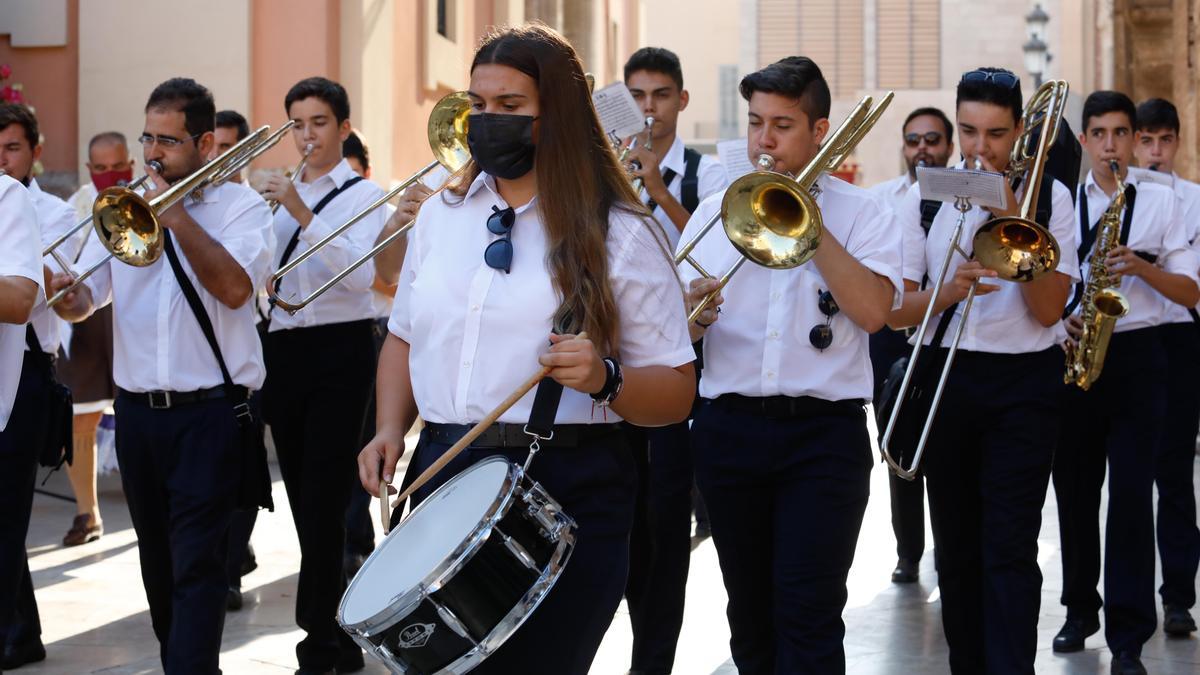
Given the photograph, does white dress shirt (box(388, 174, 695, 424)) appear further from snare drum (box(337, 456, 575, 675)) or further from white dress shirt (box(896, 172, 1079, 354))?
white dress shirt (box(896, 172, 1079, 354))

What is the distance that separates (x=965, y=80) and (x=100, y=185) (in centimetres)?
562

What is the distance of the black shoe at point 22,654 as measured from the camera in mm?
6035

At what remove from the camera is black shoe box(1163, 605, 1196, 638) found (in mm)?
6438

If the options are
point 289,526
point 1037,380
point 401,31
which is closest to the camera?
point 1037,380

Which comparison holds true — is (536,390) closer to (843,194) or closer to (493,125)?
(493,125)

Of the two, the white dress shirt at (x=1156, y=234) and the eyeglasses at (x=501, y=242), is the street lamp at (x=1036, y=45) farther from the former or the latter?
the eyeglasses at (x=501, y=242)

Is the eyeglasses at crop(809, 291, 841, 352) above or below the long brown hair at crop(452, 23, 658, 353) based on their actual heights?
below

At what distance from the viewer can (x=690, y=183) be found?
6.10m

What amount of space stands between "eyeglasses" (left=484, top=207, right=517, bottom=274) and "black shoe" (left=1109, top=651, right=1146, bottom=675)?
3.41 m

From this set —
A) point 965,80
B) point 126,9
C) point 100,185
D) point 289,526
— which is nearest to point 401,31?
point 126,9

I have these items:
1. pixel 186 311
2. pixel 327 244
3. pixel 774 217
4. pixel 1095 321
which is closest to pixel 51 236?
pixel 186 311

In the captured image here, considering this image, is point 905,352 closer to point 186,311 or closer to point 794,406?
point 794,406

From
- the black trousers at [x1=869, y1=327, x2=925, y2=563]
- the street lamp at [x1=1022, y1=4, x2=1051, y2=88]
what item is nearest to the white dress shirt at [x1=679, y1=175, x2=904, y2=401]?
the black trousers at [x1=869, y1=327, x2=925, y2=563]

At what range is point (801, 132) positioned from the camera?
456 centimetres
